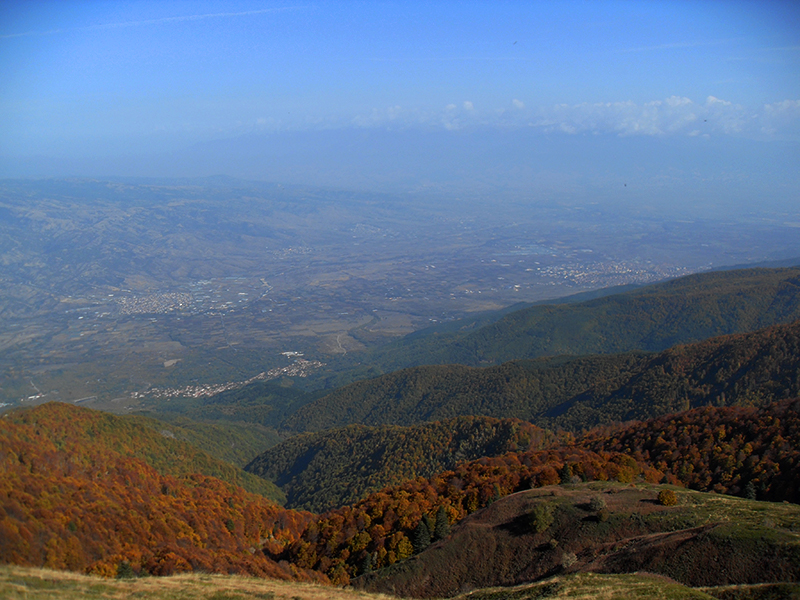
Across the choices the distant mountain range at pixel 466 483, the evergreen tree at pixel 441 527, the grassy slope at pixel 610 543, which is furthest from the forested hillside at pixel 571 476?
the grassy slope at pixel 610 543

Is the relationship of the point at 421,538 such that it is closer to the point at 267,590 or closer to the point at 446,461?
the point at 267,590

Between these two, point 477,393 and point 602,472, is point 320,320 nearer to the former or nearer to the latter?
point 477,393

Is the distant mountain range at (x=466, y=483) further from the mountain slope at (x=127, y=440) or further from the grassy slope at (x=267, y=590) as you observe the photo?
the grassy slope at (x=267, y=590)

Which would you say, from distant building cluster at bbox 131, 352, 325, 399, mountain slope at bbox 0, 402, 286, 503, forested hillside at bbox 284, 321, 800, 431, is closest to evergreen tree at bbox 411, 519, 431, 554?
mountain slope at bbox 0, 402, 286, 503

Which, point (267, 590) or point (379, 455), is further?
point (379, 455)

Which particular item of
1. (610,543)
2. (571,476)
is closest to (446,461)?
(571,476)

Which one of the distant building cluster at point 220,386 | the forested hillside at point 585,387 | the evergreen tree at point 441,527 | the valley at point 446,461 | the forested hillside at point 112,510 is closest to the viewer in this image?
the valley at point 446,461
